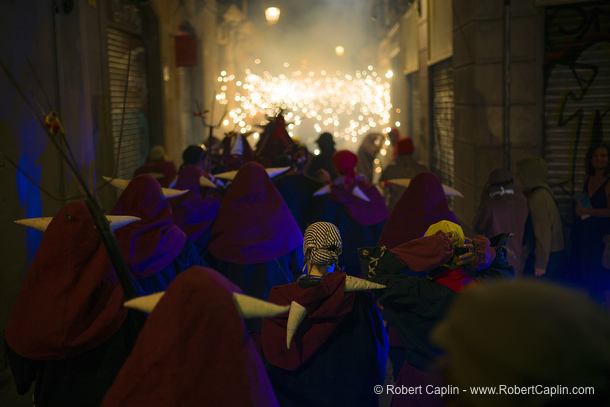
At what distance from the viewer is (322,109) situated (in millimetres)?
26359

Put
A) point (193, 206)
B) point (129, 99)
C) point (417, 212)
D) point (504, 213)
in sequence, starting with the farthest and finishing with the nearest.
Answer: point (129, 99) → point (193, 206) → point (504, 213) → point (417, 212)

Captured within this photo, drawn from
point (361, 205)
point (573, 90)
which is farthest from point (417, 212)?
point (573, 90)

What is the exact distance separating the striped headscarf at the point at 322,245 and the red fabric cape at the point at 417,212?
4.30ft

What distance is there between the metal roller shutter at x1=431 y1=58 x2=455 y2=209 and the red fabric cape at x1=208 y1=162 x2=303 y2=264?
16.6 feet

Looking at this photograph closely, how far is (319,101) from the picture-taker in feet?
86.6

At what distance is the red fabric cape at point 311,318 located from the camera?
2.73m

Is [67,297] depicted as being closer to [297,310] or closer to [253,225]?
[297,310]

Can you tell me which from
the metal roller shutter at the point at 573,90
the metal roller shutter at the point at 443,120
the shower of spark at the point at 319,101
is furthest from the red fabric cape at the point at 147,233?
the shower of spark at the point at 319,101

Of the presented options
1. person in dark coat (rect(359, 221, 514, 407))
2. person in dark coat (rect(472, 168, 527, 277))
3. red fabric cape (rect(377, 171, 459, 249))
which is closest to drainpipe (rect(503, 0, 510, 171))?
person in dark coat (rect(472, 168, 527, 277))

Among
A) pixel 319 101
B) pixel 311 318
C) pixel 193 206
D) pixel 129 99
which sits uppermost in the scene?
pixel 319 101

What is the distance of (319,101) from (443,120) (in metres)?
16.7

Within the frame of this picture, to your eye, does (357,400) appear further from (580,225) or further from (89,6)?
(89,6)

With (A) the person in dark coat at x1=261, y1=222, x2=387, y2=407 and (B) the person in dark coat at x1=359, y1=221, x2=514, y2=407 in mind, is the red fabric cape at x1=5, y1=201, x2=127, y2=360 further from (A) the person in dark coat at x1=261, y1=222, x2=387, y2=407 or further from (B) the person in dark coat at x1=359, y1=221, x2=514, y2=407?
(B) the person in dark coat at x1=359, y1=221, x2=514, y2=407

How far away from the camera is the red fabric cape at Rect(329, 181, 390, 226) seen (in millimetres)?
5641
